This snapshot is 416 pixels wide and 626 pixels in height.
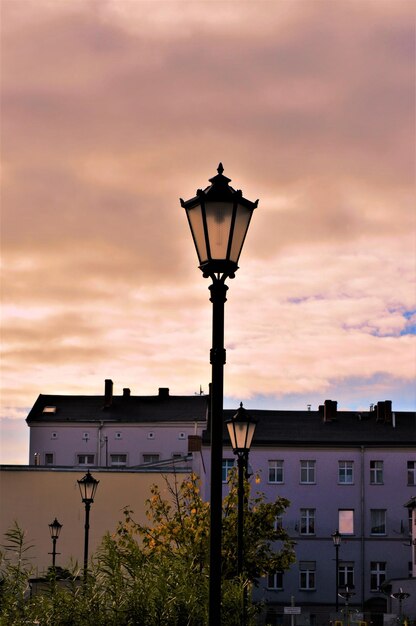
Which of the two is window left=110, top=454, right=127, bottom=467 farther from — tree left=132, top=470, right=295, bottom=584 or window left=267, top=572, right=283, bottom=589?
tree left=132, top=470, right=295, bottom=584

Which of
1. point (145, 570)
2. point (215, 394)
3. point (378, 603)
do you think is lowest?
point (378, 603)

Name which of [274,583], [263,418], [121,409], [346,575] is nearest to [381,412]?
[263,418]

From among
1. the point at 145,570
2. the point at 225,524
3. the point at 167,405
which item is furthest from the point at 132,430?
the point at 145,570

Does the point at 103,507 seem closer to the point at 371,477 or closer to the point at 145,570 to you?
the point at 371,477

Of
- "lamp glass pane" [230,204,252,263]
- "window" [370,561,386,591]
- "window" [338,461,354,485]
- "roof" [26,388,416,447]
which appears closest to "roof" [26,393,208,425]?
"roof" [26,388,416,447]

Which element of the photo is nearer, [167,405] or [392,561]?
[392,561]

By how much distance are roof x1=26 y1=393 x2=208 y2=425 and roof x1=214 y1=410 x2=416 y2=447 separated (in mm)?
8753

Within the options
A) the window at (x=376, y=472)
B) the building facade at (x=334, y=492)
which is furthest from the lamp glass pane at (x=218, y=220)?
the window at (x=376, y=472)

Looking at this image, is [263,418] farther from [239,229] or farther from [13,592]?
[239,229]

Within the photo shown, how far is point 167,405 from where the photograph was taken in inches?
3282

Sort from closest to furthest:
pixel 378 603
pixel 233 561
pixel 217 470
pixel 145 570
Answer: pixel 217 470 → pixel 145 570 → pixel 233 561 → pixel 378 603

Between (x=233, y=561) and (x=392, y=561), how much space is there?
116ft

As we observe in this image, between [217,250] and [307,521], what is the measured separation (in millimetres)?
60658

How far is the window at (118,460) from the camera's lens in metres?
78.9
